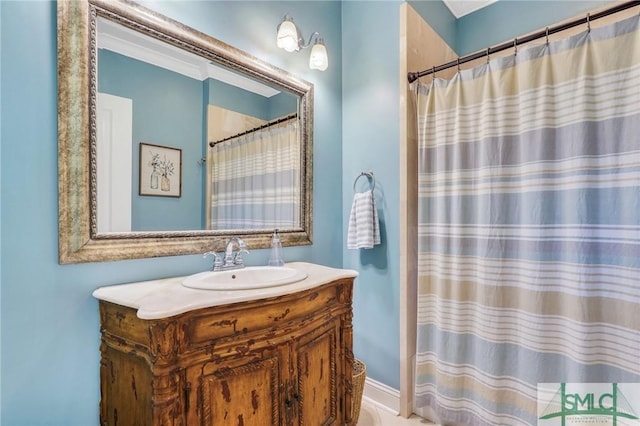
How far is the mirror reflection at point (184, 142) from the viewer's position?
1222 mm

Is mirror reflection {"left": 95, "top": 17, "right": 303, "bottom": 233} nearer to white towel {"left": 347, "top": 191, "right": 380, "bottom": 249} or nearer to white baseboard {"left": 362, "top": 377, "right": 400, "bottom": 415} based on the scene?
white towel {"left": 347, "top": 191, "right": 380, "bottom": 249}

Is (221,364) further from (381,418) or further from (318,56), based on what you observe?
(318,56)

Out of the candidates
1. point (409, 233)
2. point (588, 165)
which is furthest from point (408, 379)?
point (588, 165)

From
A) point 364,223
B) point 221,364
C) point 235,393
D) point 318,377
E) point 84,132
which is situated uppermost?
point 84,132

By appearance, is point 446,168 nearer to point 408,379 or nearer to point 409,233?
point 409,233

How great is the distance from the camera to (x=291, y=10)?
1895 mm

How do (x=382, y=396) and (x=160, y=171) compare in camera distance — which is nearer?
(x=160, y=171)

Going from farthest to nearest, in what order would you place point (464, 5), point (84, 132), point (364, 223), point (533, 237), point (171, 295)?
point (464, 5) < point (364, 223) < point (533, 237) < point (84, 132) < point (171, 295)

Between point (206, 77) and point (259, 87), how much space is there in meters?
0.32

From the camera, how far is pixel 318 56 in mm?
1837

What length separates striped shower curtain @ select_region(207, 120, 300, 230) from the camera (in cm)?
156

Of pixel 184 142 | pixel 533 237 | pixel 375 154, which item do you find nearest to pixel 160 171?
pixel 184 142

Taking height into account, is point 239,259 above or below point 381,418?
Answer: above

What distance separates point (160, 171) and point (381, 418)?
1840 millimetres
